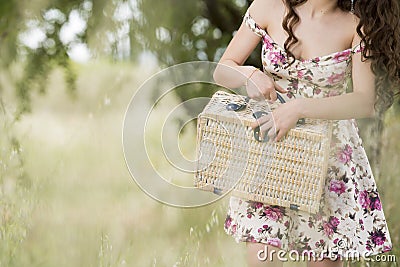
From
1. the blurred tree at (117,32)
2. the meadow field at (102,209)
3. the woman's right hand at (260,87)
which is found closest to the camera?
the woman's right hand at (260,87)

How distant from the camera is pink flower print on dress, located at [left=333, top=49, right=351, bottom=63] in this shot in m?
1.93

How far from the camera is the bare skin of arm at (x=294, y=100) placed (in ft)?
5.89

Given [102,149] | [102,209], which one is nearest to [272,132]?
[102,209]

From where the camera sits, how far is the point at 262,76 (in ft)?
6.18

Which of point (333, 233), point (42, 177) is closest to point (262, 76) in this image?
point (333, 233)

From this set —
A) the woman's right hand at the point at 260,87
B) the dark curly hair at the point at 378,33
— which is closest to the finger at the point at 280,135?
the woman's right hand at the point at 260,87

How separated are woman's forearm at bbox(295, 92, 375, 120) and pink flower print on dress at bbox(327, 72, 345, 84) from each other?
83mm

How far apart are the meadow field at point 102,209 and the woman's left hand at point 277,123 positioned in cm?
79

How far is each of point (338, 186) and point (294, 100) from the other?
0.26 meters

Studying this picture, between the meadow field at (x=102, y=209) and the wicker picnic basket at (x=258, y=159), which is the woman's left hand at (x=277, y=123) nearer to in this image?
the wicker picnic basket at (x=258, y=159)

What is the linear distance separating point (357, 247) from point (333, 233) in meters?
0.07

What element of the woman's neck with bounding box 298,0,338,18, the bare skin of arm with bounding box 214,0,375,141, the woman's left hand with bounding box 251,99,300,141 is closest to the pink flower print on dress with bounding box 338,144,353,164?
the bare skin of arm with bounding box 214,0,375,141

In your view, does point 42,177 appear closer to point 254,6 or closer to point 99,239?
point 99,239

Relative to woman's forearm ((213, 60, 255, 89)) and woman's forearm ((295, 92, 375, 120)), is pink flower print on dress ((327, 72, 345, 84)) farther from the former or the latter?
woman's forearm ((213, 60, 255, 89))
